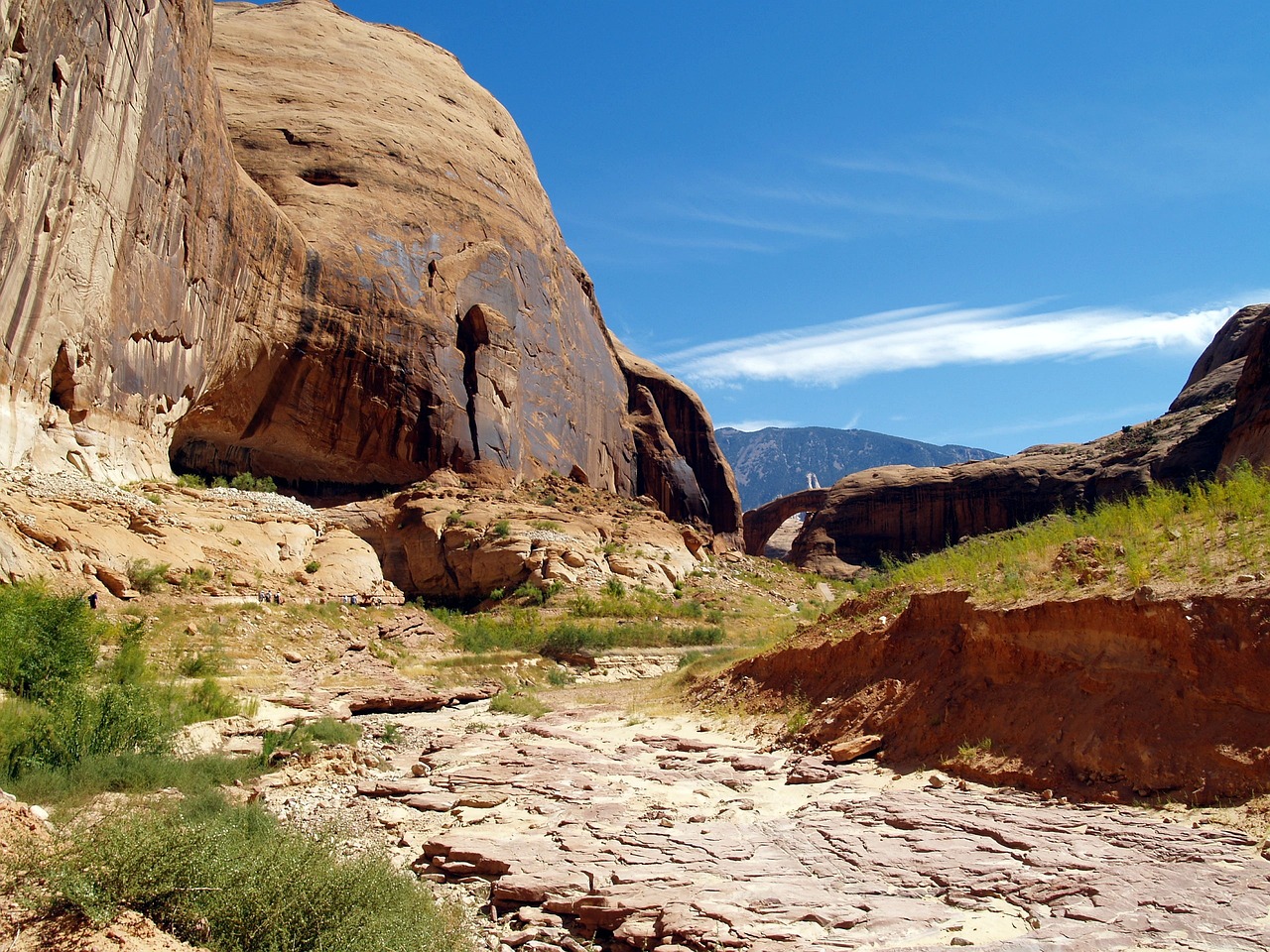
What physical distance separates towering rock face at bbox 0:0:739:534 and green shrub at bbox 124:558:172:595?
132 inches

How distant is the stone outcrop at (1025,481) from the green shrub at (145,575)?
122 feet

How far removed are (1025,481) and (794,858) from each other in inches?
2020

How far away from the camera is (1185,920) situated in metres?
4.34

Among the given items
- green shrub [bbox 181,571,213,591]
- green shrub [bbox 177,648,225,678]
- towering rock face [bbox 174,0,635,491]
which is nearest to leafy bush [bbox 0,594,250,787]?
green shrub [bbox 177,648,225,678]

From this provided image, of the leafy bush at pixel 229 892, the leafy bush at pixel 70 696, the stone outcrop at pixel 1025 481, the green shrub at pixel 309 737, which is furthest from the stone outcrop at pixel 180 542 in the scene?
the stone outcrop at pixel 1025 481

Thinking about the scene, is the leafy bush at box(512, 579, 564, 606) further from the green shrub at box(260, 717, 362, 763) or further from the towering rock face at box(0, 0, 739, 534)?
the green shrub at box(260, 717, 362, 763)

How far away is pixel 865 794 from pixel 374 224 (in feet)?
101

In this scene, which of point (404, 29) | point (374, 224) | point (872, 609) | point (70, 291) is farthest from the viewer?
point (404, 29)

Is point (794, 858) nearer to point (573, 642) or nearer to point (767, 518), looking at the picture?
point (573, 642)

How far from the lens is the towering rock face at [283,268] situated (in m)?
17.2

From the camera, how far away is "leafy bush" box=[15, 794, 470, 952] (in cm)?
397

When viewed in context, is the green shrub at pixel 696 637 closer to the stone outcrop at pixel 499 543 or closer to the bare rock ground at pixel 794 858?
the stone outcrop at pixel 499 543

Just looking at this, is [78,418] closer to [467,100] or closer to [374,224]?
[374,224]

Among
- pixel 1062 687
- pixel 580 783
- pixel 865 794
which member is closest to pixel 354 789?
pixel 580 783
